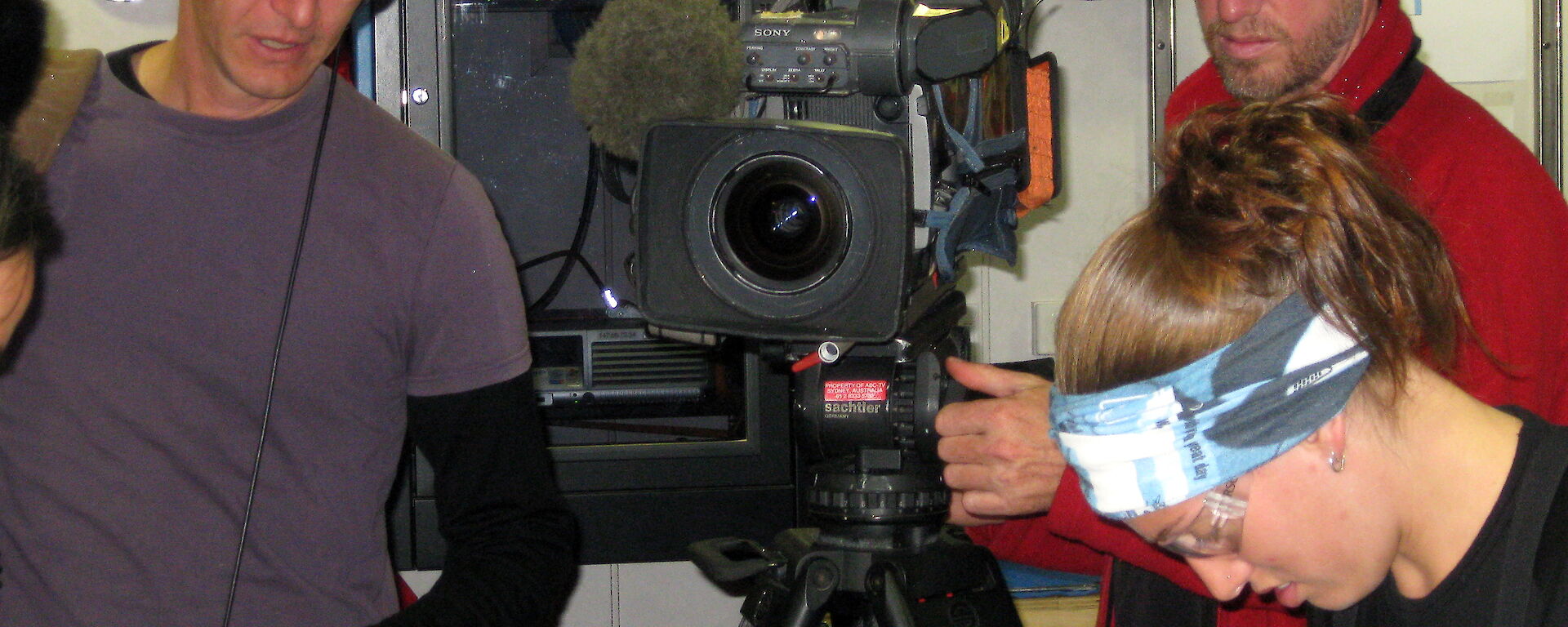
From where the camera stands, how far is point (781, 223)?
1011 mm

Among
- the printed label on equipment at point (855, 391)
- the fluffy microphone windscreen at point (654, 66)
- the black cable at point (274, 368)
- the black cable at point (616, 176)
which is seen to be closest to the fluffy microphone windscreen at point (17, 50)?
the black cable at point (274, 368)

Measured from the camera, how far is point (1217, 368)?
754 millimetres

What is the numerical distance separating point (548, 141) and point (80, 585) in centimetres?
95

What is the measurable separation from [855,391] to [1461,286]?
54cm

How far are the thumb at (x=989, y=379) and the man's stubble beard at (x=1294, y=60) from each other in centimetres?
49

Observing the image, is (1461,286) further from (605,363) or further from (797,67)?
(605,363)

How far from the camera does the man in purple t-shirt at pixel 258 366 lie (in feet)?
3.63

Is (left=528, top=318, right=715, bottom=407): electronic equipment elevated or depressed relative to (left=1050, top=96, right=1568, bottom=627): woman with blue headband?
depressed

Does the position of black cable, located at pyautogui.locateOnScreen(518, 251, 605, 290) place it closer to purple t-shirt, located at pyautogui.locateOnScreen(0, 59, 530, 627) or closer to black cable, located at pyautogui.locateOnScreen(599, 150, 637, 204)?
black cable, located at pyautogui.locateOnScreen(599, 150, 637, 204)

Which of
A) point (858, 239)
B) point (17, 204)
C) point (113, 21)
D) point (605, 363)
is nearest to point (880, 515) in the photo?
point (858, 239)

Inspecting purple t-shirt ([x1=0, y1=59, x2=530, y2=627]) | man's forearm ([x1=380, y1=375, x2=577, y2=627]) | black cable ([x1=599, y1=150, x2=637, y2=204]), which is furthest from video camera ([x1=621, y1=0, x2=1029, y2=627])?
black cable ([x1=599, y1=150, x2=637, y2=204])

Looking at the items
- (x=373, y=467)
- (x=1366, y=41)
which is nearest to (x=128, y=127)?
(x=373, y=467)

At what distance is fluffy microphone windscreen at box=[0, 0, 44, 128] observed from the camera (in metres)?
0.87

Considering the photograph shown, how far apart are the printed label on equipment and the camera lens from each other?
92mm
